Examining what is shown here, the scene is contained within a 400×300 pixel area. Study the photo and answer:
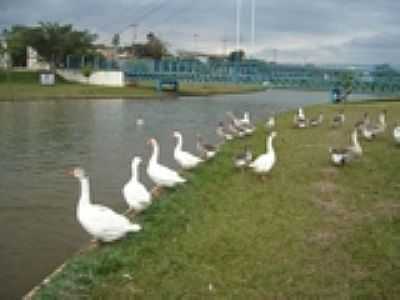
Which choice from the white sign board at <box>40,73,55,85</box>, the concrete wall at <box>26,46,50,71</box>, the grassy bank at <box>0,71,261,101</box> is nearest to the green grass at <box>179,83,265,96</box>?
the grassy bank at <box>0,71,261,101</box>

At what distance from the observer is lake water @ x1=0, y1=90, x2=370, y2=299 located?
8.73 meters

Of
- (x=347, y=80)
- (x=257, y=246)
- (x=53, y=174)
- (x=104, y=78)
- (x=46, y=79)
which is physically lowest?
(x=53, y=174)

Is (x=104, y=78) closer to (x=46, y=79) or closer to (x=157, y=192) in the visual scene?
(x=46, y=79)

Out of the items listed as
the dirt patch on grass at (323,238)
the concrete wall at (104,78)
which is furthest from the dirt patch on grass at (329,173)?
the concrete wall at (104,78)

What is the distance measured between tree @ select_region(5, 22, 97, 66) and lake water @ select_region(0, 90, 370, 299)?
205ft

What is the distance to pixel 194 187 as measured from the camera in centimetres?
1114

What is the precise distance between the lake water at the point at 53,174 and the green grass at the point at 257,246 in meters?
1.75

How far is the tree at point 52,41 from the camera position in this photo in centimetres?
9306

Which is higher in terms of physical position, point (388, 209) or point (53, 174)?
point (388, 209)

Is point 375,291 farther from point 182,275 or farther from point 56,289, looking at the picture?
point 56,289

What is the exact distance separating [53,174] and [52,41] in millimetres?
84694

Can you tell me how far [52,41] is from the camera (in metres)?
93.8

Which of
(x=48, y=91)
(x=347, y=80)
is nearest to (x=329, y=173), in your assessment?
(x=48, y=91)

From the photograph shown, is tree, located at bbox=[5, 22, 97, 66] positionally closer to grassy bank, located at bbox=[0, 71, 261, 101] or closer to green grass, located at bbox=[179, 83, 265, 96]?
grassy bank, located at bbox=[0, 71, 261, 101]
